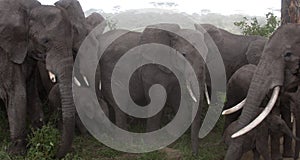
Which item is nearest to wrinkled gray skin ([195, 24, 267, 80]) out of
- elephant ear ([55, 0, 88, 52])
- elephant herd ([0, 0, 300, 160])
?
elephant herd ([0, 0, 300, 160])

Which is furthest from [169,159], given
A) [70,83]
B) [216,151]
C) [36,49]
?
[36,49]

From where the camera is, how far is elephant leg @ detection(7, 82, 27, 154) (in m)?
5.43

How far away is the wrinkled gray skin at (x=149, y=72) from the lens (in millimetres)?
5812

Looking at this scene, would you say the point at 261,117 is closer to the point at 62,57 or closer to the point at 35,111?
the point at 62,57

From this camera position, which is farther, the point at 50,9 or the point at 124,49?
the point at 124,49

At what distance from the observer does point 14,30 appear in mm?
5223

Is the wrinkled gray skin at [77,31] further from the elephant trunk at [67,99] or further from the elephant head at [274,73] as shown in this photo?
the elephant head at [274,73]

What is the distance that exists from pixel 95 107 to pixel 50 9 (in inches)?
67.4

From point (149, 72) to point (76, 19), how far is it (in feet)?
3.90

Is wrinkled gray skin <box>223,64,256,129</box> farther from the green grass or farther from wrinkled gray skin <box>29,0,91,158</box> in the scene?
wrinkled gray skin <box>29,0,91,158</box>

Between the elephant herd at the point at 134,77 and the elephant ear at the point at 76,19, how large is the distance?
0.04 ft

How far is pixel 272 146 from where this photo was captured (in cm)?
542

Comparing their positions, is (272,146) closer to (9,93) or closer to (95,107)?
(95,107)

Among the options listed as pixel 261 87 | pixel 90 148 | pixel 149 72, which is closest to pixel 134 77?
pixel 149 72
